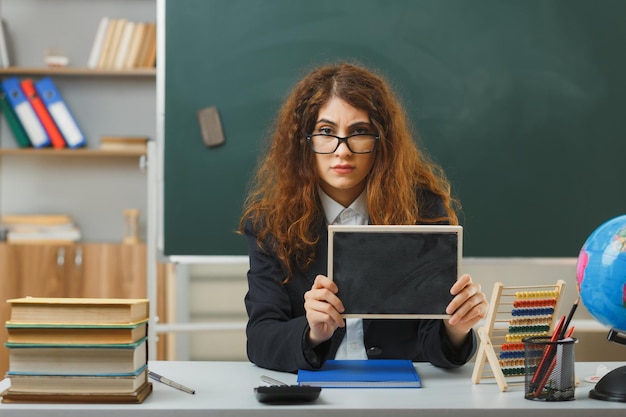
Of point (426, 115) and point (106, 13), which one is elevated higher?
point (106, 13)

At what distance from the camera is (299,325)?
1.80 meters

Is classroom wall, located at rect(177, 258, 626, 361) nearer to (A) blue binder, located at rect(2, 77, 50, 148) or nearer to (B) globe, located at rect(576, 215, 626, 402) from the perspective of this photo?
(A) blue binder, located at rect(2, 77, 50, 148)

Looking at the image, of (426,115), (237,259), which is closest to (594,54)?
(426,115)

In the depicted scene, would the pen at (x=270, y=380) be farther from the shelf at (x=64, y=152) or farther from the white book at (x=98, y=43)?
the white book at (x=98, y=43)

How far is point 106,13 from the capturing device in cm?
458

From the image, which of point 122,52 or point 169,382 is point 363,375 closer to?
point 169,382

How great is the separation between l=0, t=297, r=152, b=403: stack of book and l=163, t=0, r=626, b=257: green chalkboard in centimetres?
200

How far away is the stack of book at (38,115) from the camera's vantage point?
14.3 feet

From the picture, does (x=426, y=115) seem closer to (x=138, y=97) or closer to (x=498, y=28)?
(x=498, y=28)

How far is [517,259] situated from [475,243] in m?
0.19

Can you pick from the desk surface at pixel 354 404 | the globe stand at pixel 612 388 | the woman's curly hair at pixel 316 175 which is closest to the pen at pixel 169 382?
the desk surface at pixel 354 404

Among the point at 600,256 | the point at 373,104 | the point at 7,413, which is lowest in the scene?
the point at 7,413

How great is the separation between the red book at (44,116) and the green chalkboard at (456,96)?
3.87 ft

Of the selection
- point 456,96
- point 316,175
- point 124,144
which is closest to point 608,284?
point 316,175
